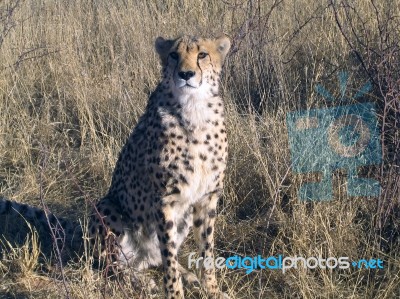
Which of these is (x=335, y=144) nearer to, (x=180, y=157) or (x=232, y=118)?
(x=232, y=118)

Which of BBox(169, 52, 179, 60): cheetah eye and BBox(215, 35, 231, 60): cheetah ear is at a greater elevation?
BBox(215, 35, 231, 60): cheetah ear

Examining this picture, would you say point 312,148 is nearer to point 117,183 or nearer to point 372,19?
point 117,183

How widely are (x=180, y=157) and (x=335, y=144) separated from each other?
1.02m

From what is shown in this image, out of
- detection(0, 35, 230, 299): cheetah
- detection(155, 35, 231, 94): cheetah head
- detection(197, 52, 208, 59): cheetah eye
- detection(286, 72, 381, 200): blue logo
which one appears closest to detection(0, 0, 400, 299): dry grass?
detection(286, 72, 381, 200): blue logo

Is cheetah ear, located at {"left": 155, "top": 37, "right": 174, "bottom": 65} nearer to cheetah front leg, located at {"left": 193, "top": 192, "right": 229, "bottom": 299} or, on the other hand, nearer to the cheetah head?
the cheetah head

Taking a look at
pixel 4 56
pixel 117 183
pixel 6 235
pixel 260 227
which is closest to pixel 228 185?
pixel 260 227

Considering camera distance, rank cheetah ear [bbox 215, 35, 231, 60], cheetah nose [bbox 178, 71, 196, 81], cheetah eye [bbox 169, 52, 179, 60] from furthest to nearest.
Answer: cheetah ear [bbox 215, 35, 231, 60] → cheetah eye [bbox 169, 52, 179, 60] → cheetah nose [bbox 178, 71, 196, 81]

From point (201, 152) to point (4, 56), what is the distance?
2.44 meters

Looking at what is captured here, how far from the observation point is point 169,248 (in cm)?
254

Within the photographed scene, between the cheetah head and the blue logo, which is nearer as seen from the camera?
the cheetah head

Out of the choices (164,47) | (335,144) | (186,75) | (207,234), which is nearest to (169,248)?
(207,234)

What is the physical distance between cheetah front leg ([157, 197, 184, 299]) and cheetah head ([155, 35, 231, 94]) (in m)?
0.44

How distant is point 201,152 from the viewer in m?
2.50

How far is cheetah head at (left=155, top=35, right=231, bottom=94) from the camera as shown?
2422 millimetres
